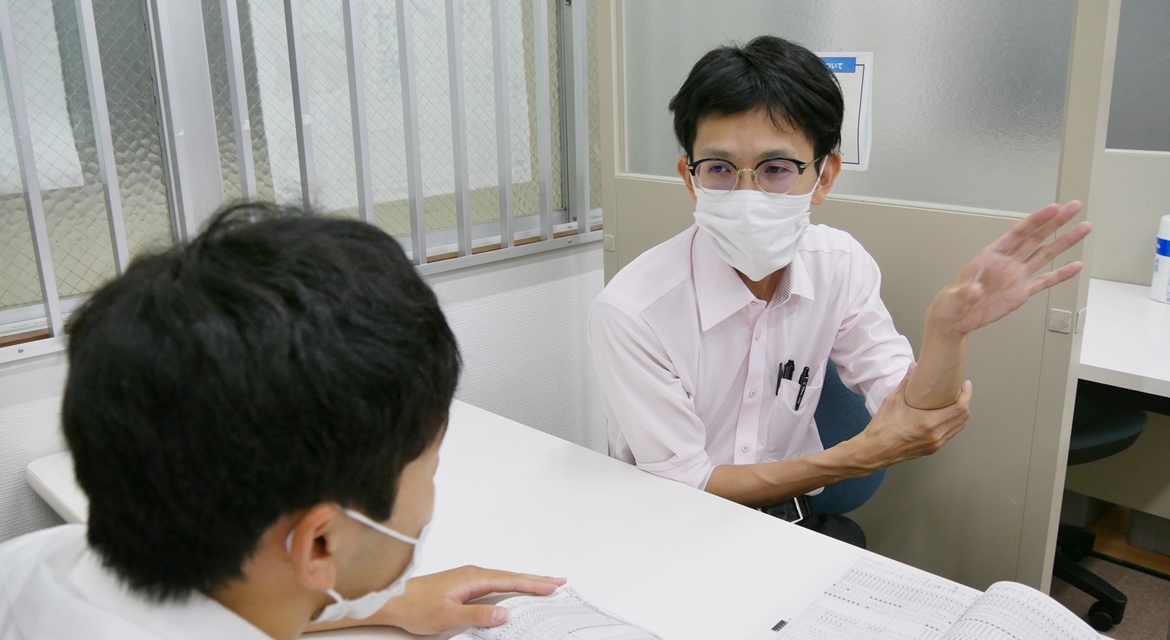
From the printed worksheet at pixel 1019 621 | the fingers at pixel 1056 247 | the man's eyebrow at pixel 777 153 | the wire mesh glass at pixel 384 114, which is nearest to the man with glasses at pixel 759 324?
the man's eyebrow at pixel 777 153

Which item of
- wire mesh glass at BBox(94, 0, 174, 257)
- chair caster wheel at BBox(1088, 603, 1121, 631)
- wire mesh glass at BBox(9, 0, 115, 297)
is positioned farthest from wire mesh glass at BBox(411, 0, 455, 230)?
chair caster wheel at BBox(1088, 603, 1121, 631)

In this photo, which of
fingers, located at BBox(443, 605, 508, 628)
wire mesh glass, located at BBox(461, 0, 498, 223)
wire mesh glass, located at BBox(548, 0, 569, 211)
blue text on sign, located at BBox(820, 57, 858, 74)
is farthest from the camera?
wire mesh glass, located at BBox(548, 0, 569, 211)

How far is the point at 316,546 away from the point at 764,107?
1026 millimetres

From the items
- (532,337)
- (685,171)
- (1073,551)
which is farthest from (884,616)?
(1073,551)

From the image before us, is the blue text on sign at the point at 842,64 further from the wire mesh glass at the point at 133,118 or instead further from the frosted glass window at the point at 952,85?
the wire mesh glass at the point at 133,118

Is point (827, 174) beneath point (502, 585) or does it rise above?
above

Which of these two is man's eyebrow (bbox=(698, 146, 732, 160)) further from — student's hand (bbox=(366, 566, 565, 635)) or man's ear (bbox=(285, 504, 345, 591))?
man's ear (bbox=(285, 504, 345, 591))

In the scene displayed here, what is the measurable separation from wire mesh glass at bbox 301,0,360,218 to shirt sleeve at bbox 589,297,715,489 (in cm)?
74

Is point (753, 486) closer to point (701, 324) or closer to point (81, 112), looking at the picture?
point (701, 324)

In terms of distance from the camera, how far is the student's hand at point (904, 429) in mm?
1328

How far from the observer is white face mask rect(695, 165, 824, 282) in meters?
1.39

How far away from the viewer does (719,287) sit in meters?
1.45

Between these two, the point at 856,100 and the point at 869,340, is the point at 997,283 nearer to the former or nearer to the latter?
the point at 869,340

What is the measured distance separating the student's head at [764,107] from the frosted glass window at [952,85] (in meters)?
0.17
